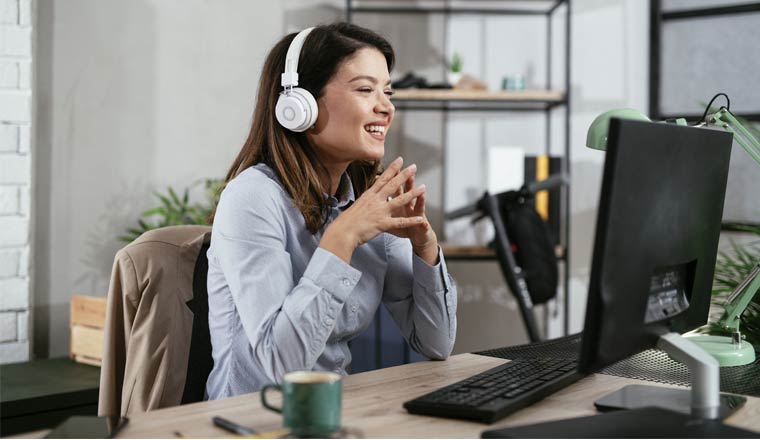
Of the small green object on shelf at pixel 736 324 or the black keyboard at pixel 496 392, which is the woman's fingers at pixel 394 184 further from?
the small green object on shelf at pixel 736 324

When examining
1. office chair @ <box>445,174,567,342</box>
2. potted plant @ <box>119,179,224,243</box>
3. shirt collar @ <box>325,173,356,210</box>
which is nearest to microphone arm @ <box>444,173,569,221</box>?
office chair @ <box>445,174,567,342</box>

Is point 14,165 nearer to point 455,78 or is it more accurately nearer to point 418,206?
point 418,206

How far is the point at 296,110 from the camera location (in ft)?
4.81

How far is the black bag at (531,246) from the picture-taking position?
327 cm

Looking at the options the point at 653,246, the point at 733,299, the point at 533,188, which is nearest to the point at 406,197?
the point at 653,246

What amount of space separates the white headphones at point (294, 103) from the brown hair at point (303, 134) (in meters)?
0.03

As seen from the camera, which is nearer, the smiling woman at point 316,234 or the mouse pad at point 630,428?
the mouse pad at point 630,428

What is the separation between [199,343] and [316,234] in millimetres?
294

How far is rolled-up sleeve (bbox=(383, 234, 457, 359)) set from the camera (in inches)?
60.1

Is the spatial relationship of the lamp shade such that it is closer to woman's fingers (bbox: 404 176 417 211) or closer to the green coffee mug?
woman's fingers (bbox: 404 176 417 211)

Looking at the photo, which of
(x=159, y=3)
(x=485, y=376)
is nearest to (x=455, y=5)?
(x=159, y=3)

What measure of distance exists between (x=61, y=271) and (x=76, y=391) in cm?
70

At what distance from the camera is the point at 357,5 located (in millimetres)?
3820

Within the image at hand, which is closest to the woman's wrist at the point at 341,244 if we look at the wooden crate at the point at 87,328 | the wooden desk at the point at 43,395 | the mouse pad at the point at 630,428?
the mouse pad at the point at 630,428
